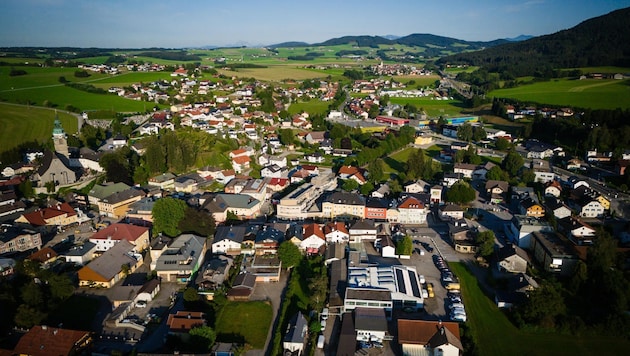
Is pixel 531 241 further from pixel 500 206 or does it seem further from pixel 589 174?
pixel 589 174

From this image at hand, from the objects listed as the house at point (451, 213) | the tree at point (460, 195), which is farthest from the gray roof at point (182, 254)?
the tree at point (460, 195)

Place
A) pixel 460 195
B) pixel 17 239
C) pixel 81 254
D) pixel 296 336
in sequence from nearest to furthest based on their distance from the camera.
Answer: pixel 296 336
pixel 81 254
pixel 17 239
pixel 460 195

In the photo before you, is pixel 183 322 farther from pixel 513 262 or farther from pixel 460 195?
pixel 460 195

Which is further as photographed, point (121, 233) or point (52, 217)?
point (52, 217)

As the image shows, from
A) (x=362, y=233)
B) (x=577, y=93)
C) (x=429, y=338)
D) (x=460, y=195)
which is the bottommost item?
(x=429, y=338)

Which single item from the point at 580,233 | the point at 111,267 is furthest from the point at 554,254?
the point at 111,267

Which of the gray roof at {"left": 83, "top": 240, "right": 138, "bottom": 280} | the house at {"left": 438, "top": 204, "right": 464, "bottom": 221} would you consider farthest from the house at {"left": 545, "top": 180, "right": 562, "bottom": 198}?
the gray roof at {"left": 83, "top": 240, "right": 138, "bottom": 280}

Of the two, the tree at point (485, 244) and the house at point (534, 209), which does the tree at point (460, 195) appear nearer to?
the house at point (534, 209)
